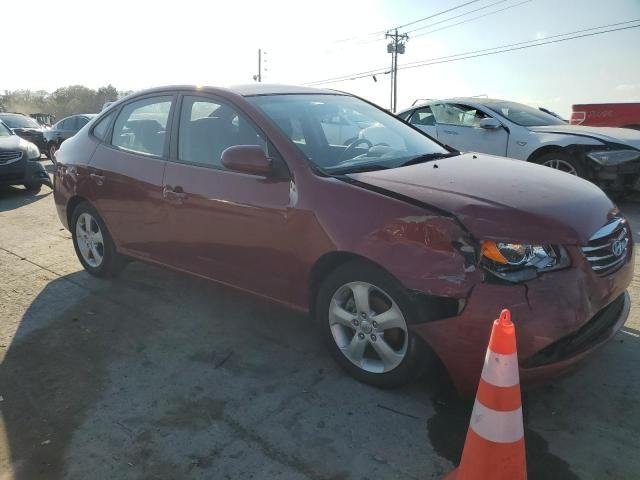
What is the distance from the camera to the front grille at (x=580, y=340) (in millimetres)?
2357

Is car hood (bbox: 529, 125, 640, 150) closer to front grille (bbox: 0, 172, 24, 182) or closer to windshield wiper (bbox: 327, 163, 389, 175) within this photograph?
windshield wiper (bbox: 327, 163, 389, 175)

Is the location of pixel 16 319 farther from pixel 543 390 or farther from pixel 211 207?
pixel 543 390

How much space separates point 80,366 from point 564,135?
6440 millimetres

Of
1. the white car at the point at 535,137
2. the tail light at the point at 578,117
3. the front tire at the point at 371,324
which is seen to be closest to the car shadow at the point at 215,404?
the front tire at the point at 371,324

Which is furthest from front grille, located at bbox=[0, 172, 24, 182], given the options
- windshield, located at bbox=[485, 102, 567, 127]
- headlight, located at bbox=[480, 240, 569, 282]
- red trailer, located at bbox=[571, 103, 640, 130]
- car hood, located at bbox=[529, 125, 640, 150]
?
red trailer, located at bbox=[571, 103, 640, 130]

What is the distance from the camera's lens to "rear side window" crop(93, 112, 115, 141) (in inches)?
176

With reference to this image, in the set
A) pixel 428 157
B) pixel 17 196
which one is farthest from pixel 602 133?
pixel 17 196

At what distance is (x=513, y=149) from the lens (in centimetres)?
745

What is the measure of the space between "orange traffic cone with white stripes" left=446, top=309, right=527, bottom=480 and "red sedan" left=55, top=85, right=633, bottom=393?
0.43 metres

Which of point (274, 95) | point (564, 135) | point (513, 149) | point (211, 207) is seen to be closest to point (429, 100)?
point (513, 149)

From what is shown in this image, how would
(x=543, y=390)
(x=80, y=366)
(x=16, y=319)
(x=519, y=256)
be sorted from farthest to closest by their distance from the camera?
(x=16, y=319) → (x=80, y=366) → (x=543, y=390) → (x=519, y=256)

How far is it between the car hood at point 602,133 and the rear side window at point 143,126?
17.8 feet

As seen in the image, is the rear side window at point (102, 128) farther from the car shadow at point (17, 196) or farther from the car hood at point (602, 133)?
the car hood at point (602, 133)

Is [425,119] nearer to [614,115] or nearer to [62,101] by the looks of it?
[614,115]
